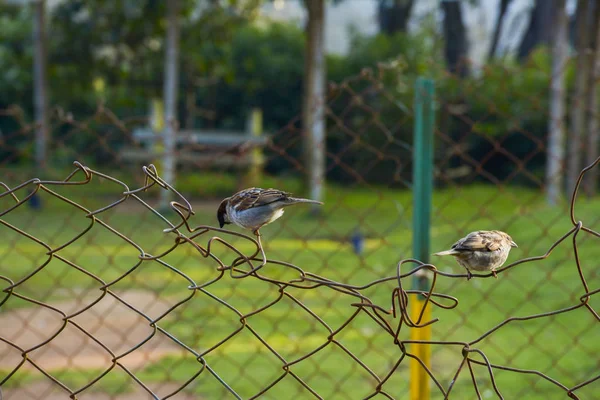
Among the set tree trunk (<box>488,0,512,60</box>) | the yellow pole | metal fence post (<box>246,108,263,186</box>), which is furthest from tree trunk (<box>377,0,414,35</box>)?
the yellow pole

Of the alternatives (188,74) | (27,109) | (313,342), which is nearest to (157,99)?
(188,74)

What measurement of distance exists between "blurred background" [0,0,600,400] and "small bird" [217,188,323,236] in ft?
0.69

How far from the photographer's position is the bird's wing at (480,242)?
121 cm

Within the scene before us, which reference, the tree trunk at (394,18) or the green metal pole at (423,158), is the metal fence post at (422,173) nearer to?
the green metal pole at (423,158)

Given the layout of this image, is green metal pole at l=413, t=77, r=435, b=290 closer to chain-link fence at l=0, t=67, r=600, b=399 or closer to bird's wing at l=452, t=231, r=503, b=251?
chain-link fence at l=0, t=67, r=600, b=399

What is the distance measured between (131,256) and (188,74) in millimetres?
8494

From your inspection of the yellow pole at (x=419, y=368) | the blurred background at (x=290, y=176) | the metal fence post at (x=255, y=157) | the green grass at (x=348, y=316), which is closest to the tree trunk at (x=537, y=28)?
the blurred background at (x=290, y=176)

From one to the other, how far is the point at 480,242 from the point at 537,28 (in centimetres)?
1702

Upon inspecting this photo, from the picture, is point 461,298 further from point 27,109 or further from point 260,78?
point 27,109

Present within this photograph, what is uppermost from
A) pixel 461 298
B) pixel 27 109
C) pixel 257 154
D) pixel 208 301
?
pixel 461 298

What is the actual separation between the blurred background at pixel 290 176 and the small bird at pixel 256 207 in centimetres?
21

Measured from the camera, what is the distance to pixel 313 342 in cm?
383

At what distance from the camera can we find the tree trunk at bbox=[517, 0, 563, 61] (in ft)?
53.9

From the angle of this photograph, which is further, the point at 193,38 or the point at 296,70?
the point at 296,70
